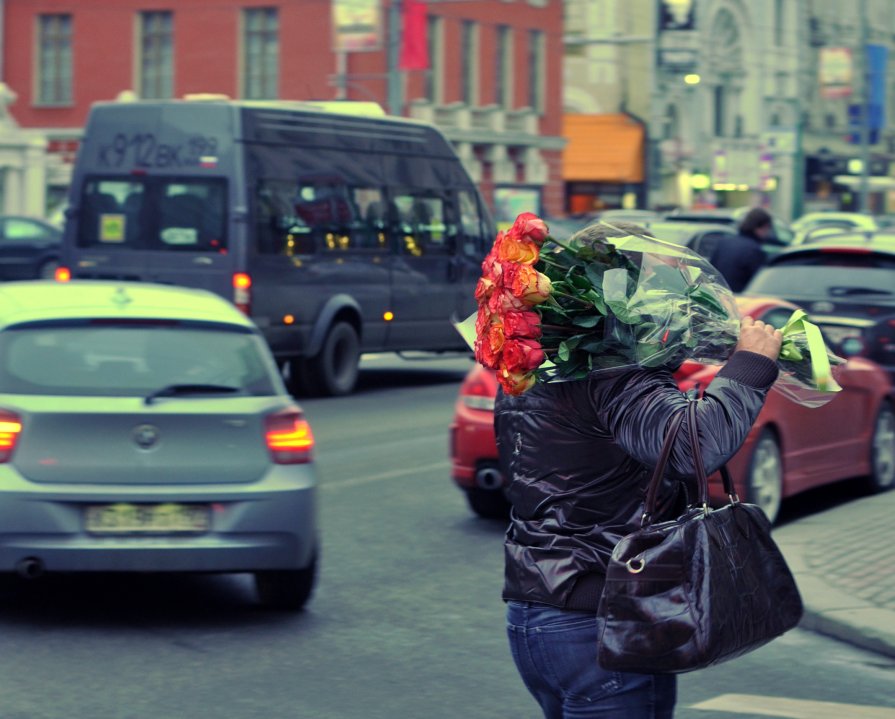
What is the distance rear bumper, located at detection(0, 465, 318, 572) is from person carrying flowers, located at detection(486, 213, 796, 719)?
11.7ft

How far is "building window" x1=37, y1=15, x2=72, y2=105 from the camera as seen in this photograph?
46844 millimetres

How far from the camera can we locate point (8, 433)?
22.4ft

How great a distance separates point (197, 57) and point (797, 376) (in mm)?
A: 43397

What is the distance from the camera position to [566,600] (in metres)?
3.36

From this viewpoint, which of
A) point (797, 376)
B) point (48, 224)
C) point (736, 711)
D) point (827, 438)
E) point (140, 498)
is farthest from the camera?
point (48, 224)

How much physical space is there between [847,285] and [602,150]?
45.7m

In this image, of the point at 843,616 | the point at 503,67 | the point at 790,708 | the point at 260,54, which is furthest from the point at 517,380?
the point at 503,67

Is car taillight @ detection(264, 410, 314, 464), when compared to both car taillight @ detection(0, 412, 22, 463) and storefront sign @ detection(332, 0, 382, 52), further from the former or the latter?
storefront sign @ detection(332, 0, 382, 52)

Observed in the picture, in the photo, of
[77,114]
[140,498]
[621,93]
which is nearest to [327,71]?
[77,114]

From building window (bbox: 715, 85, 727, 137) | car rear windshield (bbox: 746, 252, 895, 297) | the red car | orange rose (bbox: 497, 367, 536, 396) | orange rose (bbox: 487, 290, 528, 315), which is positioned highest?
building window (bbox: 715, 85, 727, 137)

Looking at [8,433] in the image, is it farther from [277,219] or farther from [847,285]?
[277,219]

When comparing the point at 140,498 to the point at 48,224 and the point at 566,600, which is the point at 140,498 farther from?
the point at 48,224

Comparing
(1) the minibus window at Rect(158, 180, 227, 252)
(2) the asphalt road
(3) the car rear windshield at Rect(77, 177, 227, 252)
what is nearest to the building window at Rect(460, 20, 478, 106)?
(3) the car rear windshield at Rect(77, 177, 227, 252)

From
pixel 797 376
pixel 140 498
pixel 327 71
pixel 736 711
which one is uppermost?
pixel 327 71
